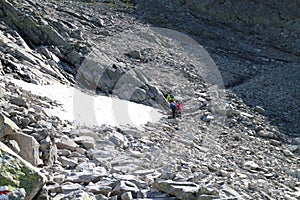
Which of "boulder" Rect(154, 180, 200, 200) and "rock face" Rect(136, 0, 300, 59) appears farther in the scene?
"rock face" Rect(136, 0, 300, 59)

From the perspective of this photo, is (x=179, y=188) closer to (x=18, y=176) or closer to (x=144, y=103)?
(x=18, y=176)

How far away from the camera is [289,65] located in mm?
32312

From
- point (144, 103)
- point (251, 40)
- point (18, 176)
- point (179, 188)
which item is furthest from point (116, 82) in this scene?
point (251, 40)

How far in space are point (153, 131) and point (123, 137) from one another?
7.84 ft

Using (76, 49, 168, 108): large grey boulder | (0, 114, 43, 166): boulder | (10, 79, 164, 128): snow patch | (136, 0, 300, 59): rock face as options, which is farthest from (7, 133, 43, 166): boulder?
(136, 0, 300, 59): rock face

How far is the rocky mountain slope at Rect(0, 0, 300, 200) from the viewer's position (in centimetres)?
675

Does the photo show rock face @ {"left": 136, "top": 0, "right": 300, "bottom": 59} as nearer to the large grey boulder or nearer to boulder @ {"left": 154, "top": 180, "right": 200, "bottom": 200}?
the large grey boulder

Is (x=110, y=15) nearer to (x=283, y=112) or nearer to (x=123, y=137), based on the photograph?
(x=283, y=112)

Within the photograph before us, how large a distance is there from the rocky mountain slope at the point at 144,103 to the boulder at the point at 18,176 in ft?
0.05

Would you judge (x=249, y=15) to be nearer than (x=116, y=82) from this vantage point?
No

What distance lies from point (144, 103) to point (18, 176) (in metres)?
13.0

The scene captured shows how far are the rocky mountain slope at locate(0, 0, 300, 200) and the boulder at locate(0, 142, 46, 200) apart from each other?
0.6 inches

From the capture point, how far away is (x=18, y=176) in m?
5.16

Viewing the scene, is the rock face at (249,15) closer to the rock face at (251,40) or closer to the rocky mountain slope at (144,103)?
the rock face at (251,40)
